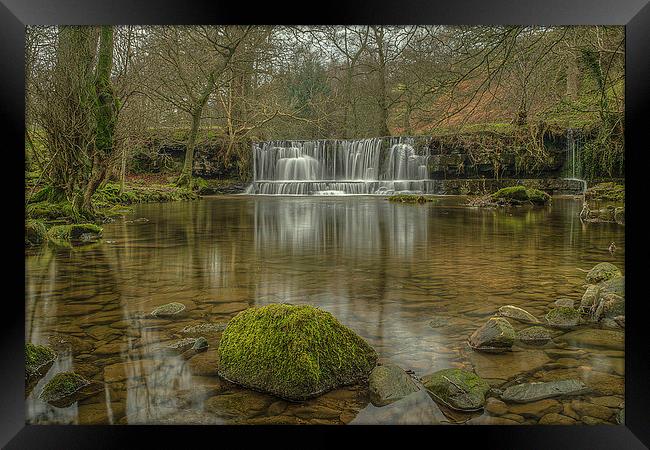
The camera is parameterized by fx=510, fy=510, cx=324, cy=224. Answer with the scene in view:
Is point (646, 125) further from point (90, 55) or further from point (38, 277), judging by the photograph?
point (90, 55)

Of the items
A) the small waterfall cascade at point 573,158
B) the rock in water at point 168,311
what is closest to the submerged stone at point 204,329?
the rock in water at point 168,311

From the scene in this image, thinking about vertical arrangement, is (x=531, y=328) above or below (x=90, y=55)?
below

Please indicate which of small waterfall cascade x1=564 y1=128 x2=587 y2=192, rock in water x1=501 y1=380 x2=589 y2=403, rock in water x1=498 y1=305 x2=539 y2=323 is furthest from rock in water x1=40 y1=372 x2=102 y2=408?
small waterfall cascade x1=564 y1=128 x2=587 y2=192

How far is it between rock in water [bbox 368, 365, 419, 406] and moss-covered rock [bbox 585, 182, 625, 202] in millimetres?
14648

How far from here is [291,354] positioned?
2.65 m

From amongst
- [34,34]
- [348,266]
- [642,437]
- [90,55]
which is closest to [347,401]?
[642,437]

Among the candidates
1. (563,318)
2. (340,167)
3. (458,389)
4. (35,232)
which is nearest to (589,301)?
(563,318)

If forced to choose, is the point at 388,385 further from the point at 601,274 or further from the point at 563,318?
the point at 601,274

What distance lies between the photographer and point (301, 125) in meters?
24.7

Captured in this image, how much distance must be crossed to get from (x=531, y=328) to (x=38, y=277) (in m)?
5.07

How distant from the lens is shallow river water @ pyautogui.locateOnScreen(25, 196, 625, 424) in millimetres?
2594

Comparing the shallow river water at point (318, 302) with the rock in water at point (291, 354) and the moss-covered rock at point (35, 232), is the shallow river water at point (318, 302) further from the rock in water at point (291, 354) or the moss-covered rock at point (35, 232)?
the moss-covered rock at point (35, 232)

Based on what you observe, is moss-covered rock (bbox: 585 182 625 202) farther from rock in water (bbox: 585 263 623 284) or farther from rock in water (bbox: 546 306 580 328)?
rock in water (bbox: 546 306 580 328)

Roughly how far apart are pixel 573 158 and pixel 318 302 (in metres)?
18.7
